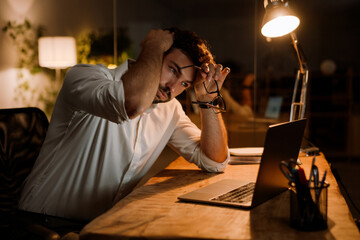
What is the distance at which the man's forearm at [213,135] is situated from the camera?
163 cm

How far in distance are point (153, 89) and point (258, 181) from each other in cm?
47

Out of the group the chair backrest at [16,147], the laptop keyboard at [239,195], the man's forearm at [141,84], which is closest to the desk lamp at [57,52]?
the chair backrest at [16,147]

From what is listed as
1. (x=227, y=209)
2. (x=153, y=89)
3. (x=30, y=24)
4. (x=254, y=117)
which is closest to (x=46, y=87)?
(x=30, y=24)

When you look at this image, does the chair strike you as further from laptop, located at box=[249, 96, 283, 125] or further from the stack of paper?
laptop, located at box=[249, 96, 283, 125]

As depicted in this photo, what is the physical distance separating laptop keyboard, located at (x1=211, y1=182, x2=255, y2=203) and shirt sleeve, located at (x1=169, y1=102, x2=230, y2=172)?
291 mm

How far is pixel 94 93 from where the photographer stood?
4.17ft

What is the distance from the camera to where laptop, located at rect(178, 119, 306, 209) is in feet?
3.44

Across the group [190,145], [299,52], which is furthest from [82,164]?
[299,52]

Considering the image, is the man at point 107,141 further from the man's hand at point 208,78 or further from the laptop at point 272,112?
the laptop at point 272,112

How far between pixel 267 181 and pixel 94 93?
0.61 metres

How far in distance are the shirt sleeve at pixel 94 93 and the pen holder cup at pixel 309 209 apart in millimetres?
595

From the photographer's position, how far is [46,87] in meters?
4.07

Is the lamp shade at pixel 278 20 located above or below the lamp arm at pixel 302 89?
above

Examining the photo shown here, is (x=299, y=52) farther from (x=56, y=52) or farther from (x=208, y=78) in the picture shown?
(x=56, y=52)
